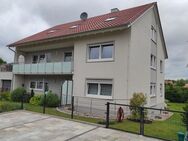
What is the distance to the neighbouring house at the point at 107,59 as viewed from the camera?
1462 cm

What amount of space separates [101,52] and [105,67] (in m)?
1.34

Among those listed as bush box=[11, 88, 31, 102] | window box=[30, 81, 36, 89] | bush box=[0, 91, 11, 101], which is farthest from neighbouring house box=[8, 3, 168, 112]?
bush box=[0, 91, 11, 101]

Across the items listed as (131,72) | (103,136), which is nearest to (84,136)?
(103,136)

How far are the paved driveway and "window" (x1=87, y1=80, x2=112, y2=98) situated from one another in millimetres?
4606

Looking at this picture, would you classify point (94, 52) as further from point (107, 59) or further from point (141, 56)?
point (141, 56)

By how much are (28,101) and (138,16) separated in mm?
13113

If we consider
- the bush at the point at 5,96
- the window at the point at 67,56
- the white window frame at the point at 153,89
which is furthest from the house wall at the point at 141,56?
the bush at the point at 5,96

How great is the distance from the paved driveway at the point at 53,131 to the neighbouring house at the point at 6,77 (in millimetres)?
13450

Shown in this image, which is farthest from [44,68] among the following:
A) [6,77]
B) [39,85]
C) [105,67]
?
[6,77]

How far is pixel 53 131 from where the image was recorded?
937 centimetres

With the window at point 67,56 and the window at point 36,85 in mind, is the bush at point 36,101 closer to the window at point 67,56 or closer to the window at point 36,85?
the window at point 36,85

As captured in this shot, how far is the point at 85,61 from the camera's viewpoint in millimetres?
16766

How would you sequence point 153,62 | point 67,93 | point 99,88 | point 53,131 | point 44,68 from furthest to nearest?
1. point 153,62
2. point 44,68
3. point 67,93
4. point 99,88
5. point 53,131

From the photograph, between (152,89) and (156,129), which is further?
(152,89)
